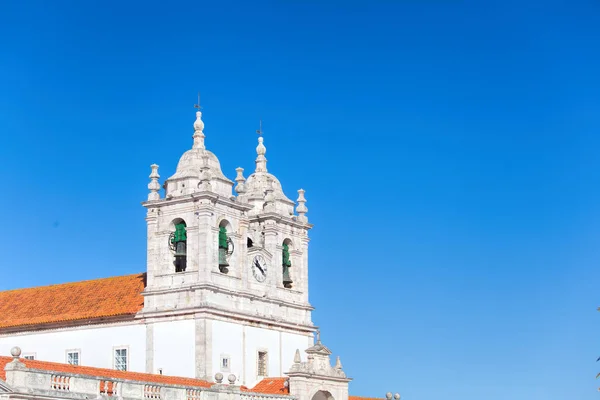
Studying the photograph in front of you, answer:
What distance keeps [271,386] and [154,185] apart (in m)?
10.8

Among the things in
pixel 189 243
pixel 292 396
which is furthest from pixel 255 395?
pixel 189 243

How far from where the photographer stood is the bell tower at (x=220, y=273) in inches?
1879

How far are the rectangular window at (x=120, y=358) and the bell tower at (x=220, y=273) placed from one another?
1536mm

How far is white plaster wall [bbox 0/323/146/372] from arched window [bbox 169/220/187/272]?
10.8 feet

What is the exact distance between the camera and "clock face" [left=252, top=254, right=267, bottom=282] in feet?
169

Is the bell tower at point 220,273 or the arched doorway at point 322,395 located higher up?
the bell tower at point 220,273

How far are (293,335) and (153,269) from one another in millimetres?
8338

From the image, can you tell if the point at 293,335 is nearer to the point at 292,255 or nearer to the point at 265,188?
the point at 292,255

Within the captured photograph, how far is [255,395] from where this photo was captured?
43969 millimetres

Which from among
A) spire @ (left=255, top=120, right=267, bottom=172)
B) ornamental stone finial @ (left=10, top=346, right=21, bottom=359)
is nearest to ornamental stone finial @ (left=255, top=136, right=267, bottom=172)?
spire @ (left=255, top=120, right=267, bottom=172)

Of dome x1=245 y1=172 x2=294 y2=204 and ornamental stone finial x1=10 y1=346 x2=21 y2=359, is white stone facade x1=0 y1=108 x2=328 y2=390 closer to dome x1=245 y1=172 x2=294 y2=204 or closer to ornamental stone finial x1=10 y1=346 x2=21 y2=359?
dome x1=245 y1=172 x2=294 y2=204

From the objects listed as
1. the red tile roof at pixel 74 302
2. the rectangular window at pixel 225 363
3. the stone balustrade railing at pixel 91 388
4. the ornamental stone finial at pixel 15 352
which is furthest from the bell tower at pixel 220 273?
the ornamental stone finial at pixel 15 352

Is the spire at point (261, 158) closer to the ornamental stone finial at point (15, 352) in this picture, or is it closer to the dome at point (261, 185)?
the dome at point (261, 185)

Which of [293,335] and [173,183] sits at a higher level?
[173,183]
